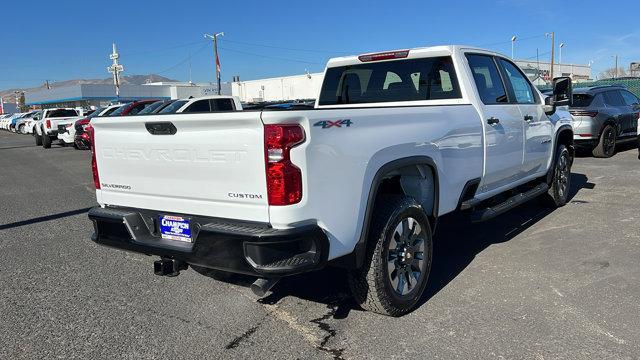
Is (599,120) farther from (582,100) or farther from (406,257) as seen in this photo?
(406,257)

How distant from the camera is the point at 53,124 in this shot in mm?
21688

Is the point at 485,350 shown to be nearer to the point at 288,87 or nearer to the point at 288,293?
the point at 288,293

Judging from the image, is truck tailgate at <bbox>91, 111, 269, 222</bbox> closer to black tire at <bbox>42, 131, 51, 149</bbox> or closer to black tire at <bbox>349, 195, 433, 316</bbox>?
black tire at <bbox>349, 195, 433, 316</bbox>

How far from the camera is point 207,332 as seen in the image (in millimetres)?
3547

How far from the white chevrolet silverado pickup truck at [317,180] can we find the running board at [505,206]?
22 mm

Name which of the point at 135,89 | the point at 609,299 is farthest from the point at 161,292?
the point at 135,89

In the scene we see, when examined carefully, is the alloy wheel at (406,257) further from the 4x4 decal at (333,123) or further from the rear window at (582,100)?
the rear window at (582,100)

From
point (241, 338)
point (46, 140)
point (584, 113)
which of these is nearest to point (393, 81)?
point (241, 338)

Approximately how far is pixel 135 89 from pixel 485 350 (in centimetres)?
9890

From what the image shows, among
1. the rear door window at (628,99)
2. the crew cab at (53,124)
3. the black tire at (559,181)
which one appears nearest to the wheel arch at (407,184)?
the black tire at (559,181)

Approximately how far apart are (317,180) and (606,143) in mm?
11424

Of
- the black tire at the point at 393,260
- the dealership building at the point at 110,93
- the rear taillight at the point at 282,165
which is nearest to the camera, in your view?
the rear taillight at the point at 282,165

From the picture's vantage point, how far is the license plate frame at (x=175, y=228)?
3.29 m

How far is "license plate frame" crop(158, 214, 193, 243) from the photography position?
3.29 metres
